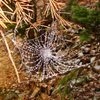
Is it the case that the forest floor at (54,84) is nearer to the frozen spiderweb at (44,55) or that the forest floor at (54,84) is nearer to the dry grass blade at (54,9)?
the frozen spiderweb at (44,55)

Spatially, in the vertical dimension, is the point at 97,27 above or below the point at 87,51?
above

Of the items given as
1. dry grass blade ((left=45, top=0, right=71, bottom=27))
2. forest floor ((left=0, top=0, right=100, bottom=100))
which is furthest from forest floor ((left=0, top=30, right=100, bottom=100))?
dry grass blade ((left=45, top=0, right=71, bottom=27))

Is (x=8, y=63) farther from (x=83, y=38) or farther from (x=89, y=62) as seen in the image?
(x=83, y=38)

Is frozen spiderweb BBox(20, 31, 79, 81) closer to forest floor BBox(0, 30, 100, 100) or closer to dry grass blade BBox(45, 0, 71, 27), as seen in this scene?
forest floor BBox(0, 30, 100, 100)

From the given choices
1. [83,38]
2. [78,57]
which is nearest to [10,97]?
[78,57]

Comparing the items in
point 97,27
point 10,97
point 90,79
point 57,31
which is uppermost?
point 97,27

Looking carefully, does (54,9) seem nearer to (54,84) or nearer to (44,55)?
(54,84)

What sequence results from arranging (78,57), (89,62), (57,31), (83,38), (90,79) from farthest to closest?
(57,31), (78,57), (89,62), (90,79), (83,38)

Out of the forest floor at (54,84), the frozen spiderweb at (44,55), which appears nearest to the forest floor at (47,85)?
the forest floor at (54,84)

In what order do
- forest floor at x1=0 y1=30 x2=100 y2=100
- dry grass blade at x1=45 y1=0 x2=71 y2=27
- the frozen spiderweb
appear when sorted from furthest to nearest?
the frozen spiderweb, forest floor at x1=0 y1=30 x2=100 y2=100, dry grass blade at x1=45 y1=0 x2=71 y2=27
